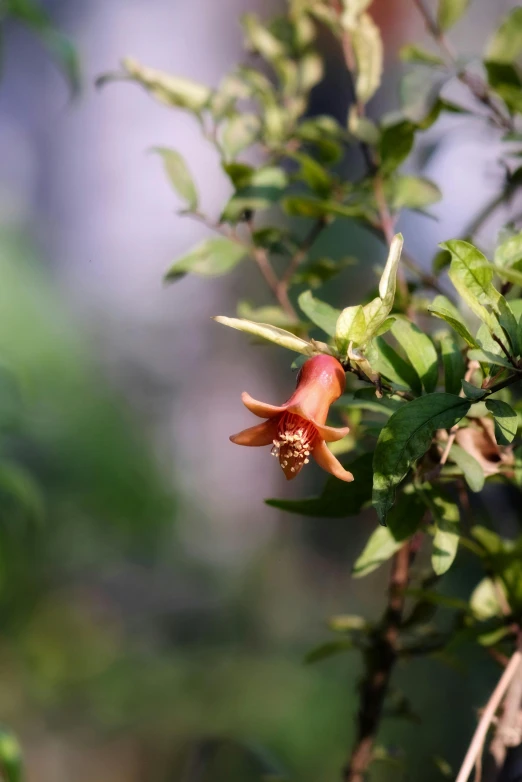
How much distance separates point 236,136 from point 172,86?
2.8 inches

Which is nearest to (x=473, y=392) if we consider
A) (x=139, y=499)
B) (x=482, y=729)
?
(x=482, y=729)

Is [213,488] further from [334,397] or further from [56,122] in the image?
[334,397]

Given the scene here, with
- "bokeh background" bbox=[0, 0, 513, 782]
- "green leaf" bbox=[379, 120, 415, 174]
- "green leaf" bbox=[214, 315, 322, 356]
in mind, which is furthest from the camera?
"bokeh background" bbox=[0, 0, 513, 782]

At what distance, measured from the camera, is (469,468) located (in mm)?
270

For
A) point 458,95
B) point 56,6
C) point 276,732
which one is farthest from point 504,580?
point 56,6

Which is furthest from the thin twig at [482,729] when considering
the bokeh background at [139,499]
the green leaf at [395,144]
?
the bokeh background at [139,499]

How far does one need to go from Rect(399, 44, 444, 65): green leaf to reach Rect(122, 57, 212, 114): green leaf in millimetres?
142

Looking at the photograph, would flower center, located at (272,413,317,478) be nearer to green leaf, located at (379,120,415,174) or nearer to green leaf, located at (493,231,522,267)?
green leaf, located at (493,231,522,267)

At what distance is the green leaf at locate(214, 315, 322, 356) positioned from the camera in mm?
224

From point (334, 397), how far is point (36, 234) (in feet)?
5.98

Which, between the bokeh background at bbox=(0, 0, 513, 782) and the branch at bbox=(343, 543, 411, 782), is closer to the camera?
the branch at bbox=(343, 543, 411, 782)

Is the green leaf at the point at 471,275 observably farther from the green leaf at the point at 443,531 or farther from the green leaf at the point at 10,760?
the green leaf at the point at 10,760

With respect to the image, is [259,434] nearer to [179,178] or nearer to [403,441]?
[403,441]

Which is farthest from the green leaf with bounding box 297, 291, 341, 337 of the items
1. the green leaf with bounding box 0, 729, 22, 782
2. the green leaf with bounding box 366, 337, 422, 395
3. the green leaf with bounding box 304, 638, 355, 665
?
the green leaf with bounding box 0, 729, 22, 782
